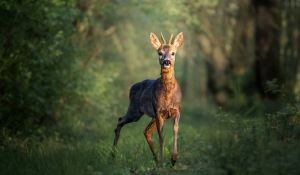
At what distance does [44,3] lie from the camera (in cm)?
1006

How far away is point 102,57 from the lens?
2042 centimetres

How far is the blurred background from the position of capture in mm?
→ 9477

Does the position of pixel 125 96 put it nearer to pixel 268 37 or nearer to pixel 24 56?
pixel 268 37

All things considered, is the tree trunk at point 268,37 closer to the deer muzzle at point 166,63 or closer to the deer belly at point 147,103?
the deer belly at point 147,103

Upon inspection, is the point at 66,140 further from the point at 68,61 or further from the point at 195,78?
the point at 195,78

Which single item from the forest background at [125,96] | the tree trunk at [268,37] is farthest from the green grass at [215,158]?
the tree trunk at [268,37]

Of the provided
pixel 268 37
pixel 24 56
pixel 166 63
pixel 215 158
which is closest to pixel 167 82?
pixel 166 63

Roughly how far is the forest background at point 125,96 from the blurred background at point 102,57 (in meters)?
0.04

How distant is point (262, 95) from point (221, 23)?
11.0 meters

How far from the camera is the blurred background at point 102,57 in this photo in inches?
373

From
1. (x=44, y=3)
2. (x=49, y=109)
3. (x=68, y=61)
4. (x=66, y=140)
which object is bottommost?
(x=66, y=140)

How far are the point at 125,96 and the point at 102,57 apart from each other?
5.13 meters

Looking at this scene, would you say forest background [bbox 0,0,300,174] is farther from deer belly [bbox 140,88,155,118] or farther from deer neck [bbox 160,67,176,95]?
deer neck [bbox 160,67,176,95]

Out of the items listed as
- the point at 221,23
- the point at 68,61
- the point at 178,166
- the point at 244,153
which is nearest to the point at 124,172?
the point at 178,166
